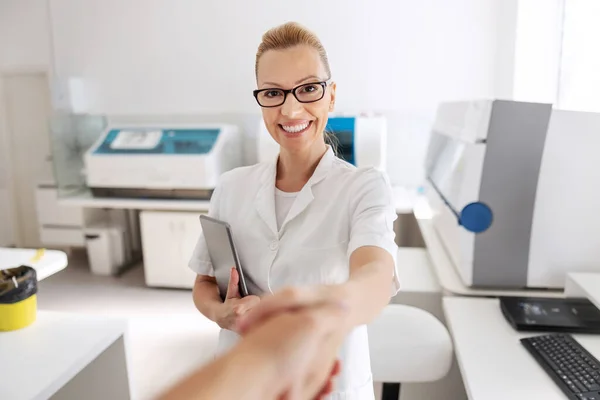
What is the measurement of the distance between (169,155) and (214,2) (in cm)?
137

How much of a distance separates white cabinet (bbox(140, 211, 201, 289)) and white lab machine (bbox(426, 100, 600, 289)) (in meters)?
2.34

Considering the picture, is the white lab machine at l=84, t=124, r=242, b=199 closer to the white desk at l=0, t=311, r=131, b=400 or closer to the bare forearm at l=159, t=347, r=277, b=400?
the white desk at l=0, t=311, r=131, b=400

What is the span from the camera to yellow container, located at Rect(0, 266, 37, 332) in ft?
4.32

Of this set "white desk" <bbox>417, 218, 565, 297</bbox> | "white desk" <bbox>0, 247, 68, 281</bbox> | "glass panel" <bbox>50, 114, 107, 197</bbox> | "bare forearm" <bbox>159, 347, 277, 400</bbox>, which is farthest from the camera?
"glass panel" <bbox>50, 114, 107, 197</bbox>

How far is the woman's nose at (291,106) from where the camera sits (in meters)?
0.92

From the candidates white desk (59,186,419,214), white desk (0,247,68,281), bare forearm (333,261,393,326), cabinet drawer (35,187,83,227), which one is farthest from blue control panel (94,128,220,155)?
bare forearm (333,261,393,326)

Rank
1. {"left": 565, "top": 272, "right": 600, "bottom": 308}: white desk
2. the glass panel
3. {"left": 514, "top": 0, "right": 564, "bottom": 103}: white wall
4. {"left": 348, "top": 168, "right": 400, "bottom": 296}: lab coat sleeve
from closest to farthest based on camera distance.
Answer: {"left": 348, "top": 168, "right": 400, "bottom": 296}: lab coat sleeve < {"left": 565, "top": 272, "right": 600, "bottom": 308}: white desk < {"left": 514, "top": 0, "right": 564, "bottom": 103}: white wall < the glass panel

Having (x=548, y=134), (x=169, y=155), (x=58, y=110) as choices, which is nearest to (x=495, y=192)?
(x=548, y=134)

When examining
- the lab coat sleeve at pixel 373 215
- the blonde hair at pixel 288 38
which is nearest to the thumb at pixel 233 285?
the lab coat sleeve at pixel 373 215

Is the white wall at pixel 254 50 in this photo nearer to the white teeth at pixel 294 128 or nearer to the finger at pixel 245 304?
the white teeth at pixel 294 128

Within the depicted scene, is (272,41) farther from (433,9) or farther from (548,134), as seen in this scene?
(433,9)

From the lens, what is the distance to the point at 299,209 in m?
1.01

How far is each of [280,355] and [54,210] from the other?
4543 mm

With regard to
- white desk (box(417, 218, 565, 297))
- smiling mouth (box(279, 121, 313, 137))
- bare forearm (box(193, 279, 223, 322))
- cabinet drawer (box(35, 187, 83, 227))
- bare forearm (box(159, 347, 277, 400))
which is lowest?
cabinet drawer (box(35, 187, 83, 227))
